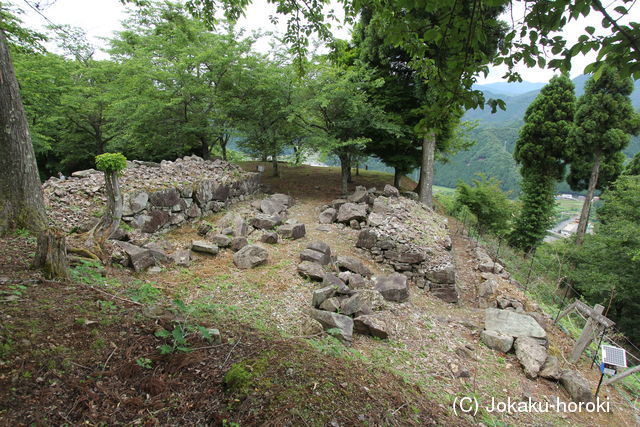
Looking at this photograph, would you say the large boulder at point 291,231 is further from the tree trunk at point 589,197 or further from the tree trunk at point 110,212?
the tree trunk at point 589,197

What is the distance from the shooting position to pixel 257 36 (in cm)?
1059

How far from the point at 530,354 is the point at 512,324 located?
0.83 metres

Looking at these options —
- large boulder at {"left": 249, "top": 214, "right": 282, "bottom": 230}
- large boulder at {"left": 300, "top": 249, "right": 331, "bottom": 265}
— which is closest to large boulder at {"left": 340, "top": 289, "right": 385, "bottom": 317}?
large boulder at {"left": 300, "top": 249, "right": 331, "bottom": 265}

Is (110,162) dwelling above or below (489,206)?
above

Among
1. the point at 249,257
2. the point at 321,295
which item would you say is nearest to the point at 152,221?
the point at 249,257

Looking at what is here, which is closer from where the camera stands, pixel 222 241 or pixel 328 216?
pixel 222 241

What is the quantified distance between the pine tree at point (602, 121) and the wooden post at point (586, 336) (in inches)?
496

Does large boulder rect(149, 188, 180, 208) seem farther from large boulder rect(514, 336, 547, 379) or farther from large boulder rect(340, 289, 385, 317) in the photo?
large boulder rect(514, 336, 547, 379)

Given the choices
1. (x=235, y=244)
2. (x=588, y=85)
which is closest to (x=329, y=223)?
(x=235, y=244)

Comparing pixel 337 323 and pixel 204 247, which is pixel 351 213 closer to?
pixel 204 247

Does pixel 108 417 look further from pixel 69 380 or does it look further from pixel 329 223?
pixel 329 223

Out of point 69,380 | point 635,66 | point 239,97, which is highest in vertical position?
point 239,97

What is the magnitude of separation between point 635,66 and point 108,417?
3.45 metres

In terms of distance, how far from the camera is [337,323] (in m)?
3.89
